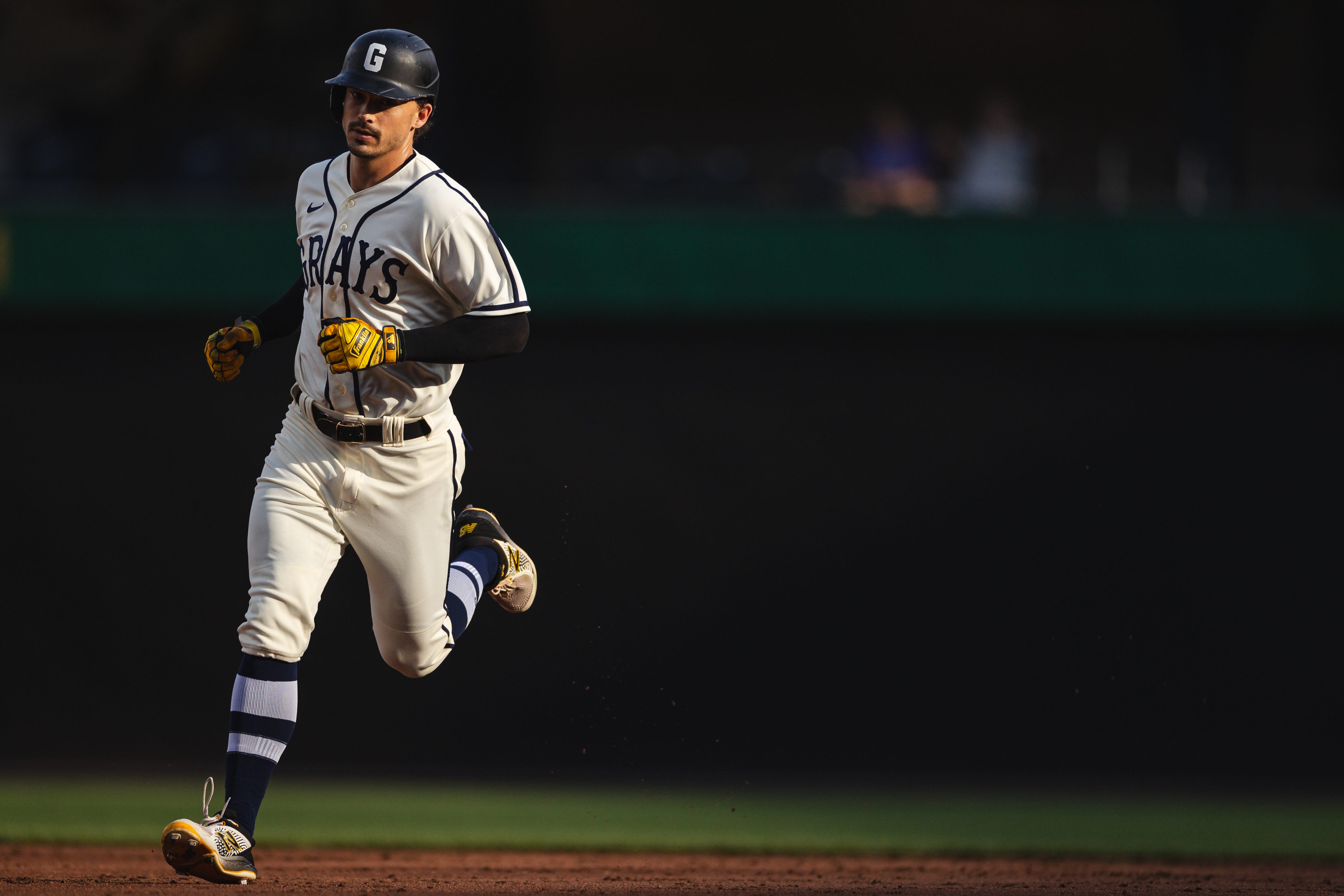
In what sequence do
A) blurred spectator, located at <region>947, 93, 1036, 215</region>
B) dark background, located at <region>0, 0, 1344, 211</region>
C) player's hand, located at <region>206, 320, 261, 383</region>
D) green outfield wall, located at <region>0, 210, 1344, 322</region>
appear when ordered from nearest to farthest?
player's hand, located at <region>206, 320, 261, 383</region> < green outfield wall, located at <region>0, 210, 1344, 322</region> < blurred spectator, located at <region>947, 93, 1036, 215</region> < dark background, located at <region>0, 0, 1344, 211</region>

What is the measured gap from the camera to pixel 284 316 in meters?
3.75

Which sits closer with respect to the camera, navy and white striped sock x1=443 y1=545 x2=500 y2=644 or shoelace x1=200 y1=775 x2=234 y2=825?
A: shoelace x1=200 y1=775 x2=234 y2=825

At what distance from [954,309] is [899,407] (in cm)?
52

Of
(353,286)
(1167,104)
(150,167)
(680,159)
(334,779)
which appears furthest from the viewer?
(1167,104)

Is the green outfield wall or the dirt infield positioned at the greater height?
the green outfield wall

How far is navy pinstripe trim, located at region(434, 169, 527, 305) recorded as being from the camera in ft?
11.2

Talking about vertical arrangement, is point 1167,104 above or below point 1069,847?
above

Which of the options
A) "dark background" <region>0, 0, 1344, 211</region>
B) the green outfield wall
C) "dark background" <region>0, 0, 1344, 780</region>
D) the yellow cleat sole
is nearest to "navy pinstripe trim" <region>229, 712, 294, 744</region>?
the yellow cleat sole

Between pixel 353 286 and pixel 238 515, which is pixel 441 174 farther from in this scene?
pixel 238 515

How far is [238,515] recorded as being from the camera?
6566 millimetres

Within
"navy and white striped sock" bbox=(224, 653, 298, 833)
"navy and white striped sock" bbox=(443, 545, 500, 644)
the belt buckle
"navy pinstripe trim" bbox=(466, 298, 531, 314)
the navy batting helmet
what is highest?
the navy batting helmet

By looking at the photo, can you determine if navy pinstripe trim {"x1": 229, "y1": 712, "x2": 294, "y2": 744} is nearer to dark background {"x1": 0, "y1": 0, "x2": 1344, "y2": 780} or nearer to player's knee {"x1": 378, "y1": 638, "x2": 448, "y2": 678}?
player's knee {"x1": 378, "y1": 638, "x2": 448, "y2": 678}

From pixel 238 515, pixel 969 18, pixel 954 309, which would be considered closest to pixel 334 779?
pixel 238 515

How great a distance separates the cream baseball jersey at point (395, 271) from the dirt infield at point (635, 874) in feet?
4.40
